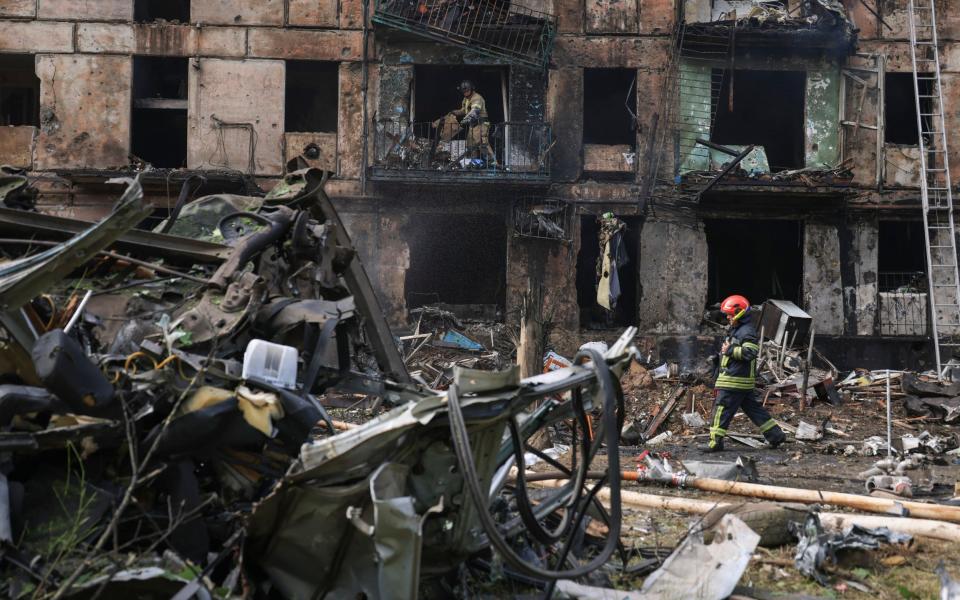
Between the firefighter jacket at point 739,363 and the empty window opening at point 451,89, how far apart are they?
1004 cm

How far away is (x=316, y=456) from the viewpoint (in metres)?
3.72

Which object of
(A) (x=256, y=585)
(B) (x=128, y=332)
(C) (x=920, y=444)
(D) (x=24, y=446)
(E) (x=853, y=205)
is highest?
(E) (x=853, y=205)

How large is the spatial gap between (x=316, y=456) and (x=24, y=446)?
128cm

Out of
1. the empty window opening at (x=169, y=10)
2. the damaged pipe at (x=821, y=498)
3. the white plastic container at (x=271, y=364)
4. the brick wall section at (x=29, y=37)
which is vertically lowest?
the damaged pipe at (x=821, y=498)

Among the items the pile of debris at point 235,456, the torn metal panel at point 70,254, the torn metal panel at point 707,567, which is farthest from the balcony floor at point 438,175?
the torn metal panel at point 70,254

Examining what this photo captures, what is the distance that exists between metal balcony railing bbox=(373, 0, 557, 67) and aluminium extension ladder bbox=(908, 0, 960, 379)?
7802 millimetres

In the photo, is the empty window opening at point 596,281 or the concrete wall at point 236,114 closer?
the concrete wall at point 236,114

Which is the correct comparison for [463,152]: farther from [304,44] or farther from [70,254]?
A: [70,254]

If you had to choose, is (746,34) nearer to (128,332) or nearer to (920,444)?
(920,444)

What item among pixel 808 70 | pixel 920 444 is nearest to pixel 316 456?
pixel 920 444

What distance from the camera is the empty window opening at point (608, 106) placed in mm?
20266

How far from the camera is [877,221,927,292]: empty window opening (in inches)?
778

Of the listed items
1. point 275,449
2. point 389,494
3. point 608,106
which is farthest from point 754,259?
point 389,494

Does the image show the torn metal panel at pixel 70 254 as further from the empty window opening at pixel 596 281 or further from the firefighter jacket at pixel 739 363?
the empty window opening at pixel 596 281
